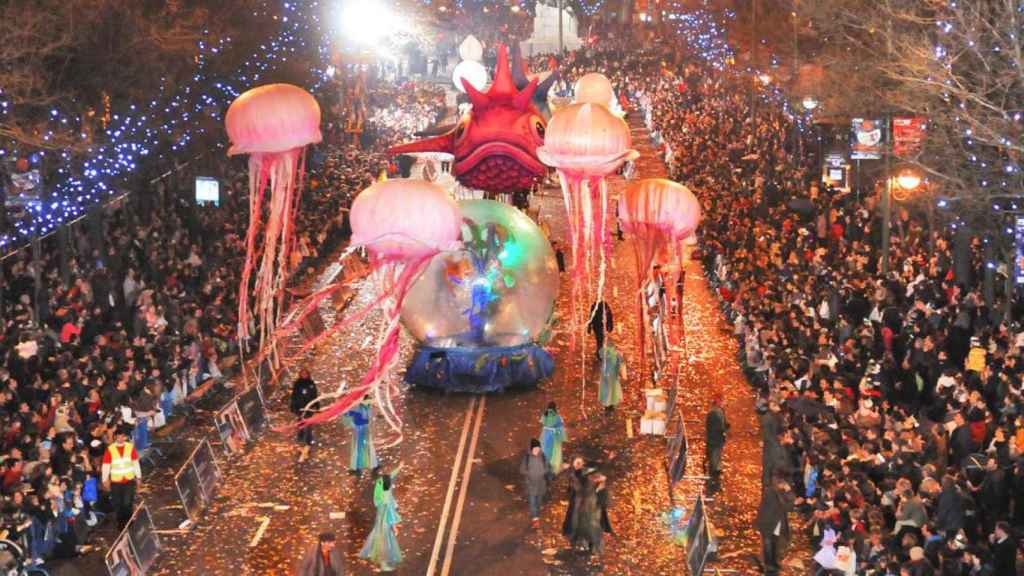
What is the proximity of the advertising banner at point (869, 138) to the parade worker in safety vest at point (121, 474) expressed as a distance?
1865 centimetres

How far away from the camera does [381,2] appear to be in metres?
80.1

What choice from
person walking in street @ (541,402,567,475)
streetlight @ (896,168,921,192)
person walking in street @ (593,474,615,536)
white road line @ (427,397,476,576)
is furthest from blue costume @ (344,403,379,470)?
streetlight @ (896,168,921,192)

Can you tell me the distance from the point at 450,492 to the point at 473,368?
5664 millimetres

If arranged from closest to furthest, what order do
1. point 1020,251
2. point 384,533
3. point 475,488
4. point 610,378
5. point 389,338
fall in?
point 384,533 → point 389,338 → point 475,488 → point 610,378 → point 1020,251

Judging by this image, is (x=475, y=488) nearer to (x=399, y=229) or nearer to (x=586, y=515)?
(x=586, y=515)

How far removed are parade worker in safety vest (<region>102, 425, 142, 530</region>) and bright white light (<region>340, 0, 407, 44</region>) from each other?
45.1 meters

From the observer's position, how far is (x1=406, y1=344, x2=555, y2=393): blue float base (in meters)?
30.0

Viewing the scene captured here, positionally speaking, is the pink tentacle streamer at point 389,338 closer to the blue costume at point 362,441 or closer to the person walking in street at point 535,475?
the blue costume at point 362,441

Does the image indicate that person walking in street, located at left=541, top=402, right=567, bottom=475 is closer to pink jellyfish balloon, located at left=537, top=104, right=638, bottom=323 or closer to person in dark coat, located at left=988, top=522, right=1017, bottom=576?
pink jellyfish balloon, located at left=537, top=104, right=638, bottom=323

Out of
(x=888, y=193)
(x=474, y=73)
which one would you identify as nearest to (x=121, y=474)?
(x=474, y=73)

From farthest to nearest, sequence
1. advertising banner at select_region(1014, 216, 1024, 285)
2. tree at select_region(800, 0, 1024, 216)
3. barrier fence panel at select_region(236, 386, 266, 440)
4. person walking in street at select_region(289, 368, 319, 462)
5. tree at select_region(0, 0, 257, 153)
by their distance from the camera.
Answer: advertising banner at select_region(1014, 216, 1024, 285), tree at select_region(0, 0, 257, 153), tree at select_region(800, 0, 1024, 216), barrier fence panel at select_region(236, 386, 266, 440), person walking in street at select_region(289, 368, 319, 462)

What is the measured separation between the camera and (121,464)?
74.2ft

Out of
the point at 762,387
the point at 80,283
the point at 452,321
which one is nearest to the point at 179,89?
the point at 80,283

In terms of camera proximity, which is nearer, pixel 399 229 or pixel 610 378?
pixel 399 229
